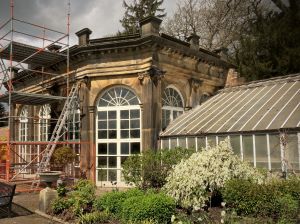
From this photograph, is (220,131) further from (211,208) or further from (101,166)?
(101,166)

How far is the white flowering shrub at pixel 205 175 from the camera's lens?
8.83 meters

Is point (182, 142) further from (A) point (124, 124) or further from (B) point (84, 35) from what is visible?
(B) point (84, 35)

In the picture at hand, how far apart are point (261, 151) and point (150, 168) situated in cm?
377

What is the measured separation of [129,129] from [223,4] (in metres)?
18.0

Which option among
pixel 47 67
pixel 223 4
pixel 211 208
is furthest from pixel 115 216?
pixel 223 4

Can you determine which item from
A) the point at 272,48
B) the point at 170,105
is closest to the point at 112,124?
the point at 170,105

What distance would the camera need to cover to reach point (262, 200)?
792 cm

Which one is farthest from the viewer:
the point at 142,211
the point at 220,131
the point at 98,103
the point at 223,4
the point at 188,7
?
the point at 188,7

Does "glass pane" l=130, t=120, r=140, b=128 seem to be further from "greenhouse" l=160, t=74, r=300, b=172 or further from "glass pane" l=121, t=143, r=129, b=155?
"greenhouse" l=160, t=74, r=300, b=172

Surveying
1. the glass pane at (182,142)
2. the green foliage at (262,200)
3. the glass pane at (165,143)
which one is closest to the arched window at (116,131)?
the glass pane at (165,143)

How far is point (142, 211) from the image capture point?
7.68 metres

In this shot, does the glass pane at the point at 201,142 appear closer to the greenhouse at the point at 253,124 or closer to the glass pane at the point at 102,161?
the greenhouse at the point at 253,124

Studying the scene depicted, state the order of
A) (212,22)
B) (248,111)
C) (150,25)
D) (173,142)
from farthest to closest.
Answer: (212,22)
(150,25)
(173,142)
(248,111)

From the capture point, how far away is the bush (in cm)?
768
